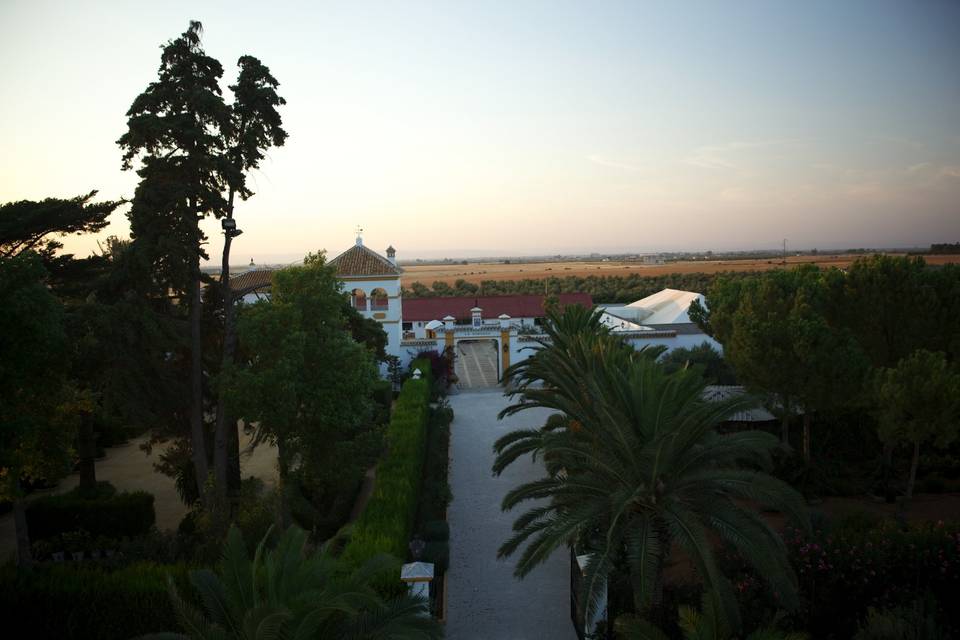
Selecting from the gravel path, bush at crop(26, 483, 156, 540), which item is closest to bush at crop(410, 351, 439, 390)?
the gravel path

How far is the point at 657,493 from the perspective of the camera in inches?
321

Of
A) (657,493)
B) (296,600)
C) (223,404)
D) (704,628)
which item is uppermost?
(223,404)

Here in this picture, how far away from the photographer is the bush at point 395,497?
960 cm

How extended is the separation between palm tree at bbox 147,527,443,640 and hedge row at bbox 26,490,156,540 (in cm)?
825

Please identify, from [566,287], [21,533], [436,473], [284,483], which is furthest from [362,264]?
[566,287]

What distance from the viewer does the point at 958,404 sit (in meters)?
12.7

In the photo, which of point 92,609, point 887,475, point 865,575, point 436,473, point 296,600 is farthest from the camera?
point 436,473

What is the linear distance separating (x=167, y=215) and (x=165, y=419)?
15.5 feet

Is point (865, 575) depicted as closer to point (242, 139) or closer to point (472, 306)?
point (242, 139)

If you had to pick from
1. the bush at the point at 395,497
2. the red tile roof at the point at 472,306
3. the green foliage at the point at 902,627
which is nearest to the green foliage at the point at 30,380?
the bush at the point at 395,497

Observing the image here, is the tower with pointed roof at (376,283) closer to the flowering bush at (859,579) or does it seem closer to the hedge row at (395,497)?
the hedge row at (395,497)

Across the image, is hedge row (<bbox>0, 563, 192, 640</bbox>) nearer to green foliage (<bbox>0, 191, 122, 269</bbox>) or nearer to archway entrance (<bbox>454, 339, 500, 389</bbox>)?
green foliage (<bbox>0, 191, 122, 269</bbox>)

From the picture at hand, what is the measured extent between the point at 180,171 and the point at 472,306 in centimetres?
3061

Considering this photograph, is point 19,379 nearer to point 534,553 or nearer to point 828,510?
point 534,553
